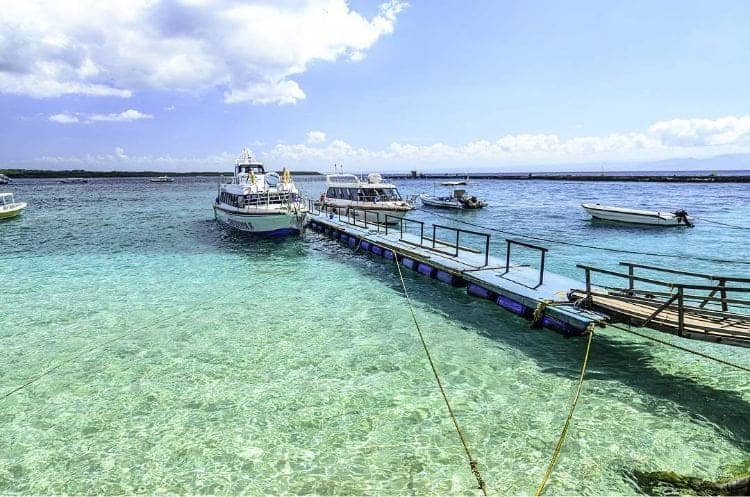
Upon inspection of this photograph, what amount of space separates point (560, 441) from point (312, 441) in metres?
4.03

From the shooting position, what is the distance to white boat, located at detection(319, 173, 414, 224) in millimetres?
33125

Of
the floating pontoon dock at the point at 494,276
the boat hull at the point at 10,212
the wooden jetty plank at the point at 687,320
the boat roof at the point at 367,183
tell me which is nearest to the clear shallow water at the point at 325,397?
the floating pontoon dock at the point at 494,276

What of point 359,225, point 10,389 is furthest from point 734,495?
point 359,225

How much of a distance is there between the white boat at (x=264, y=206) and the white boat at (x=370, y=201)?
4.82 m

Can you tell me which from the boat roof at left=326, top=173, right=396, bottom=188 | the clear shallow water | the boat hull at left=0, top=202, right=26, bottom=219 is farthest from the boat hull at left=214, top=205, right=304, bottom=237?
the boat hull at left=0, top=202, right=26, bottom=219

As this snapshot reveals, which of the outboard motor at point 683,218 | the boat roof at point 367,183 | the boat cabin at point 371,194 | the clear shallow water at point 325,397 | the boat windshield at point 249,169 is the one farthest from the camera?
the boat roof at point 367,183

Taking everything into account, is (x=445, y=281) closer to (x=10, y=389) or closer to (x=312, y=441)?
(x=312, y=441)

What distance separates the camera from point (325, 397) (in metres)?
8.70

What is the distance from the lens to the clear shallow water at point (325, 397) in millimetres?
6578

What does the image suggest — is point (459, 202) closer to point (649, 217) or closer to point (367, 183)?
point (367, 183)

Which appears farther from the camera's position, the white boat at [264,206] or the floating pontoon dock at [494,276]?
the white boat at [264,206]

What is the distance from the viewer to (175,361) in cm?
1039

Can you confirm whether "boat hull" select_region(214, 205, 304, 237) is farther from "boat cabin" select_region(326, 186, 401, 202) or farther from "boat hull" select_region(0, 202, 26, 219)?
"boat hull" select_region(0, 202, 26, 219)

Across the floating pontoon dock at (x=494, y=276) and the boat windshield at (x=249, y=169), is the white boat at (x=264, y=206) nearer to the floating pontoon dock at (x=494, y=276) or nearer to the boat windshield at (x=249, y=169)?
the boat windshield at (x=249, y=169)
